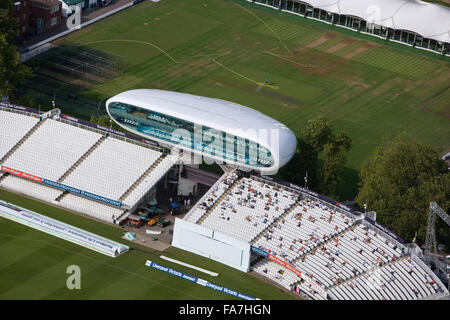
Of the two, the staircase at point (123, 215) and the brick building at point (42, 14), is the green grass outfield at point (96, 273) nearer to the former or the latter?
the staircase at point (123, 215)

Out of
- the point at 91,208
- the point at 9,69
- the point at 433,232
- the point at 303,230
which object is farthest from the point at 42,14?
the point at 433,232

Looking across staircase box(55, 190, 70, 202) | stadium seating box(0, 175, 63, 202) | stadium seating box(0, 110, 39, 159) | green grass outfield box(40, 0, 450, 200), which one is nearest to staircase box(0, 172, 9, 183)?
stadium seating box(0, 175, 63, 202)

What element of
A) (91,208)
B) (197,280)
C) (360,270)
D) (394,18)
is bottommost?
(91,208)

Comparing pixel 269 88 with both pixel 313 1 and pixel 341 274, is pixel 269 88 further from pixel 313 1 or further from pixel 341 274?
pixel 341 274

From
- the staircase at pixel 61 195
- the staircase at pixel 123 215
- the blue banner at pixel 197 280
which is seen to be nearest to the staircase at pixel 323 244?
the blue banner at pixel 197 280

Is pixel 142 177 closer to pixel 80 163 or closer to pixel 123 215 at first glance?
pixel 123 215

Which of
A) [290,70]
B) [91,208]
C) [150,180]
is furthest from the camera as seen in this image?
[290,70]

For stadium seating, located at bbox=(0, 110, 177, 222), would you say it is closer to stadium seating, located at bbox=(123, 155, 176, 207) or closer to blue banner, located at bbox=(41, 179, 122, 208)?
stadium seating, located at bbox=(123, 155, 176, 207)
